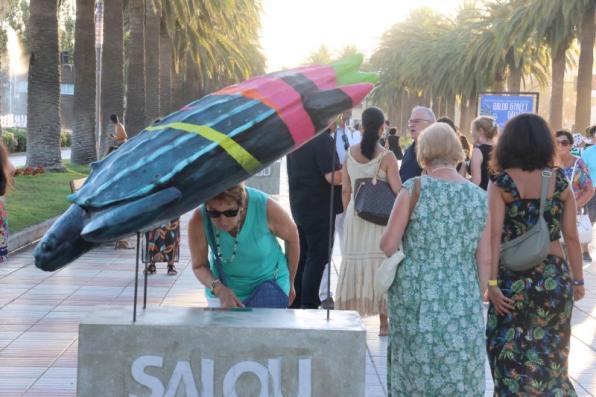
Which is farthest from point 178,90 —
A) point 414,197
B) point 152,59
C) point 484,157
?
point 414,197

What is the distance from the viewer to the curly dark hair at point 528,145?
16.2 ft

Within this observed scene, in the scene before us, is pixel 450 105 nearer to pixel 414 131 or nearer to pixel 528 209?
Result: pixel 414 131

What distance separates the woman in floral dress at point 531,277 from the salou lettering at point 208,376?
4.94 feet

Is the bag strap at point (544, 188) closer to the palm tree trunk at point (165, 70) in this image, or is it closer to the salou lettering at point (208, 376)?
the salou lettering at point (208, 376)

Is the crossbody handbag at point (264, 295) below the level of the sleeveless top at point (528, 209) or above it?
below

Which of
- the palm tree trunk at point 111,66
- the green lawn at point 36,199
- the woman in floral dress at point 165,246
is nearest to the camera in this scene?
the woman in floral dress at point 165,246

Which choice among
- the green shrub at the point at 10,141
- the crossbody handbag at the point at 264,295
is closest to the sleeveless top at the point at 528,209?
the crossbody handbag at the point at 264,295

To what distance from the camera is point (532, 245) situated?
16.1ft

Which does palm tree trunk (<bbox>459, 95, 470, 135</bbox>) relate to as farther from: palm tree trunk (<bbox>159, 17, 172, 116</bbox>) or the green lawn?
the green lawn

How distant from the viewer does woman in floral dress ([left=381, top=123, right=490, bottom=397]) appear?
450 centimetres

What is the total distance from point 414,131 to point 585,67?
22.4 m

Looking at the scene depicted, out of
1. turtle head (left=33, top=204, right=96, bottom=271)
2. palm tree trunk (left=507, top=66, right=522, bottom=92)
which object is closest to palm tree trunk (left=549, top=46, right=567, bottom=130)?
palm tree trunk (left=507, top=66, right=522, bottom=92)

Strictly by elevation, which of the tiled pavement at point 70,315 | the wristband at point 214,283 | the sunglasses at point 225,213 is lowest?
the tiled pavement at point 70,315

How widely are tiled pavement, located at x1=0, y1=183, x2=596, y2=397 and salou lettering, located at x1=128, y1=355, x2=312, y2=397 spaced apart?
2.24 metres
